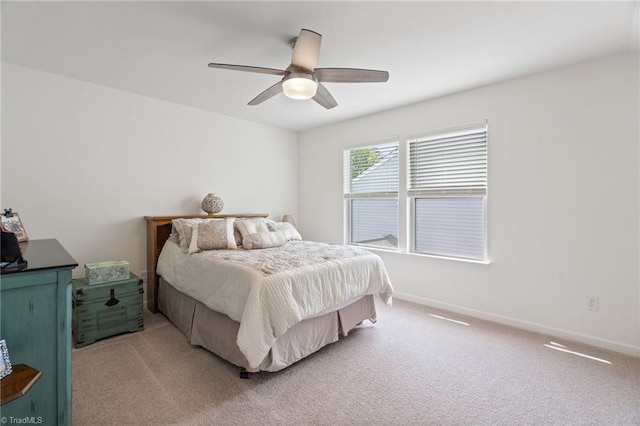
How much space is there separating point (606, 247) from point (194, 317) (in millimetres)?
3527

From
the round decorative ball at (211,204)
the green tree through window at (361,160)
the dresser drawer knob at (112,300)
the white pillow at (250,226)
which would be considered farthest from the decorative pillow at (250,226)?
the green tree through window at (361,160)

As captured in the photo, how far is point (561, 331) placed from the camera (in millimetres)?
2664

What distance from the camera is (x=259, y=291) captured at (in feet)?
6.38

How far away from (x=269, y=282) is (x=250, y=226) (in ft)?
4.56

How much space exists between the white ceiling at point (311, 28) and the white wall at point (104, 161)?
27 cm

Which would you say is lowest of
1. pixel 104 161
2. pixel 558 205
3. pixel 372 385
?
pixel 372 385

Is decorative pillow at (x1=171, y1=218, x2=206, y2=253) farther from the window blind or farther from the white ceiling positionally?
the window blind

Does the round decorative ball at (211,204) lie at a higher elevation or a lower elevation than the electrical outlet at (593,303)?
higher

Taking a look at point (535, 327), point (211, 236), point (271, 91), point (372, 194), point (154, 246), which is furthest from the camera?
point (372, 194)

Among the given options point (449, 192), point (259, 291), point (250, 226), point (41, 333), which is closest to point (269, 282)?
point (259, 291)

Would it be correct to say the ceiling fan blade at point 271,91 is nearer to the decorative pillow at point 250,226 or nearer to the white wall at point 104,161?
the decorative pillow at point 250,226

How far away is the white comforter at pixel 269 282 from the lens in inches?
75.5

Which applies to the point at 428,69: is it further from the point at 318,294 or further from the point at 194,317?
the point at 194,317

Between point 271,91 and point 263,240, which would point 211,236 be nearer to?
point 263,240
